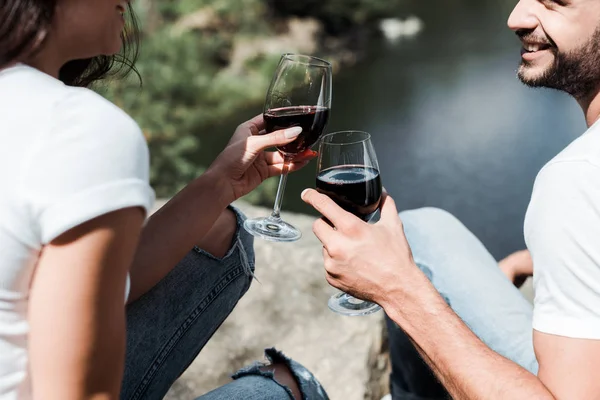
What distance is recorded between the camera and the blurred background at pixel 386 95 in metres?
6.98

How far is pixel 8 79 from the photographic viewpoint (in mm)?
1155

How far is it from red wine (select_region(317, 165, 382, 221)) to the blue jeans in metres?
0.39

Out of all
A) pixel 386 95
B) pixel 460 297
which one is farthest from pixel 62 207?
pixel 386 95

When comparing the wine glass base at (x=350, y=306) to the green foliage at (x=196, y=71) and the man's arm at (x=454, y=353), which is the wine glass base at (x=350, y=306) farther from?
the green foliage at (x=196, y=71)

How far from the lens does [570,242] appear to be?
135 centimetres

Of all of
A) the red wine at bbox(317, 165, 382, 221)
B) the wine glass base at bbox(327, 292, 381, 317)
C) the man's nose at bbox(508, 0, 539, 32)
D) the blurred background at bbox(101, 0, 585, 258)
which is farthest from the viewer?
the blurred background at bbox(101, 0, 585, 258)

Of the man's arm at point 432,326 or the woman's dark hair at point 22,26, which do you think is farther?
the man's arm at point 432,326

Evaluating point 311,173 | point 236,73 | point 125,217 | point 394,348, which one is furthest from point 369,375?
point 236,73

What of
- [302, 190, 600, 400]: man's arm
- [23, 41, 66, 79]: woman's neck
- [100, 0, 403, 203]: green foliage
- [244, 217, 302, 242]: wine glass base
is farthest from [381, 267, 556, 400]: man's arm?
[100, 0, 403, 203]: green foliage

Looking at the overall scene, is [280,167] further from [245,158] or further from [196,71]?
[196,71]

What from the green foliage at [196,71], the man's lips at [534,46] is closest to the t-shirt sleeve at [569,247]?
the man's lips at [534,46]

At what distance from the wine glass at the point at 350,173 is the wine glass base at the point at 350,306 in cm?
31

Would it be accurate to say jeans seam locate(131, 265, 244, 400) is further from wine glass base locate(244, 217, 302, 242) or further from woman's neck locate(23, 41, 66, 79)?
woman's neck locate(23, 41, 66, 79)

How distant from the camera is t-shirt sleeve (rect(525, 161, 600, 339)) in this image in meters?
1.34
